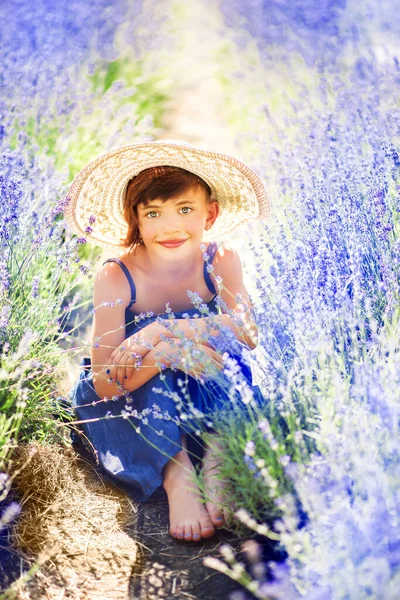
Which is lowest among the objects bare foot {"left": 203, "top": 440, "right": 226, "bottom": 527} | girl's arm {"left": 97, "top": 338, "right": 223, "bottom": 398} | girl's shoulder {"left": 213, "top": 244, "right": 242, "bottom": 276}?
bare foot {"left": 203, "top": 440, "right": 226, "bottom": 527}

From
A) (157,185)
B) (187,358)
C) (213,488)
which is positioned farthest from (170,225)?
(213,488)

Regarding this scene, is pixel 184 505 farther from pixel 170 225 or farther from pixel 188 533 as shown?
pixel 170 225

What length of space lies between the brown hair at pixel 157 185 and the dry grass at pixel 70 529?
910 millimetres

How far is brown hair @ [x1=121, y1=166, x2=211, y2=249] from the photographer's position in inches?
94.0

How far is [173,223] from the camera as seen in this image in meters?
2.38

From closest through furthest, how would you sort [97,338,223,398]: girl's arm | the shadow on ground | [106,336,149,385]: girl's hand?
the shadow on ground < [97,338,223,398]: girl's arm < [106,336,149,385]: girl's hand

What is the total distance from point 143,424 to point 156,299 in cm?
48

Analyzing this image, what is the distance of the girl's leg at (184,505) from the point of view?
1997mm

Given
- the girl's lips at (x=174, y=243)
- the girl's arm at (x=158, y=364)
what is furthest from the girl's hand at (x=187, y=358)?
the girl's lips at (x=174, y=243)

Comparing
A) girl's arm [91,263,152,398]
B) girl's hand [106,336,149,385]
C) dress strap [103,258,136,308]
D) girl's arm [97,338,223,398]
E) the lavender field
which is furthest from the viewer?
dress strap [103,258,136,308]

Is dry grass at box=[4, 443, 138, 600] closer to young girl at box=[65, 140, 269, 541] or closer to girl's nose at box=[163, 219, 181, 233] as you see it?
young girl at box=[65, 140, 269, 541]

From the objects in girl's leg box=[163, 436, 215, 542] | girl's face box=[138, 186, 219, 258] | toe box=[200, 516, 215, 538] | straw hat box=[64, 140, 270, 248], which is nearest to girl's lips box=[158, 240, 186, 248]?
girl's face box=[138, 186, 219, 258]

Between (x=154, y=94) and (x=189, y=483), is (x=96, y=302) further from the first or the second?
(x=154, y=94)

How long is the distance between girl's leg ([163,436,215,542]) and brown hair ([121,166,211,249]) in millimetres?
837
